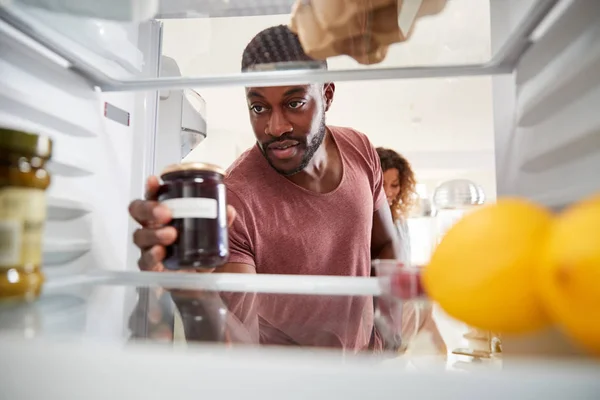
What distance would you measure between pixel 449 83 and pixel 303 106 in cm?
299

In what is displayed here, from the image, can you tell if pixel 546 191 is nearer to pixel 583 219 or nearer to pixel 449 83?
pixel 583 219

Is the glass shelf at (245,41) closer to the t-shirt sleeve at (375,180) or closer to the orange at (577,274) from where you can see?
the orange at (577,274)

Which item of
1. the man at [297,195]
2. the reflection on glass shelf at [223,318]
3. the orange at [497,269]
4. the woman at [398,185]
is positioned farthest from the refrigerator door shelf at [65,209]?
the woman at [398,185]

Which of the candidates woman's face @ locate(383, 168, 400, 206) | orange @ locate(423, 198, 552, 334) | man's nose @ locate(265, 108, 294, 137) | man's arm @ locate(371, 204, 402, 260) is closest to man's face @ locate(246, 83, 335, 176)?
man's nose @ locate(265, 108, 294, 137)

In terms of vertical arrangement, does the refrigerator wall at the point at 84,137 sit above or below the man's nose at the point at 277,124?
below

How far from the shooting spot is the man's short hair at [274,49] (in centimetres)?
85

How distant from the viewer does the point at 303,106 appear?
4.51 feet

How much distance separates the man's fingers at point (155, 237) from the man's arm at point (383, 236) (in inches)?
41.0

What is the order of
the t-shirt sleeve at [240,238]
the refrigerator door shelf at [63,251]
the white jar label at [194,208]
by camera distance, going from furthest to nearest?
the t-shirt sleeve at [240,238] → the refrigerator door shelf at [63,251] → the white jar label at [194,208]

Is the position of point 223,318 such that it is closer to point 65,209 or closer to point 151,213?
point 151,213

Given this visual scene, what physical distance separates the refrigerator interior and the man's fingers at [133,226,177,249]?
0.35ft

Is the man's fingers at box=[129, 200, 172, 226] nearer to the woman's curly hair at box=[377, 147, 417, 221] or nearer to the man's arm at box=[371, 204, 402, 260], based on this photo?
the man's arm at box=[371, 204, 402, 260]

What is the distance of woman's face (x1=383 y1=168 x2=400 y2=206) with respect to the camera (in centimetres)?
302

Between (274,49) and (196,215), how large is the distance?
465 mm
